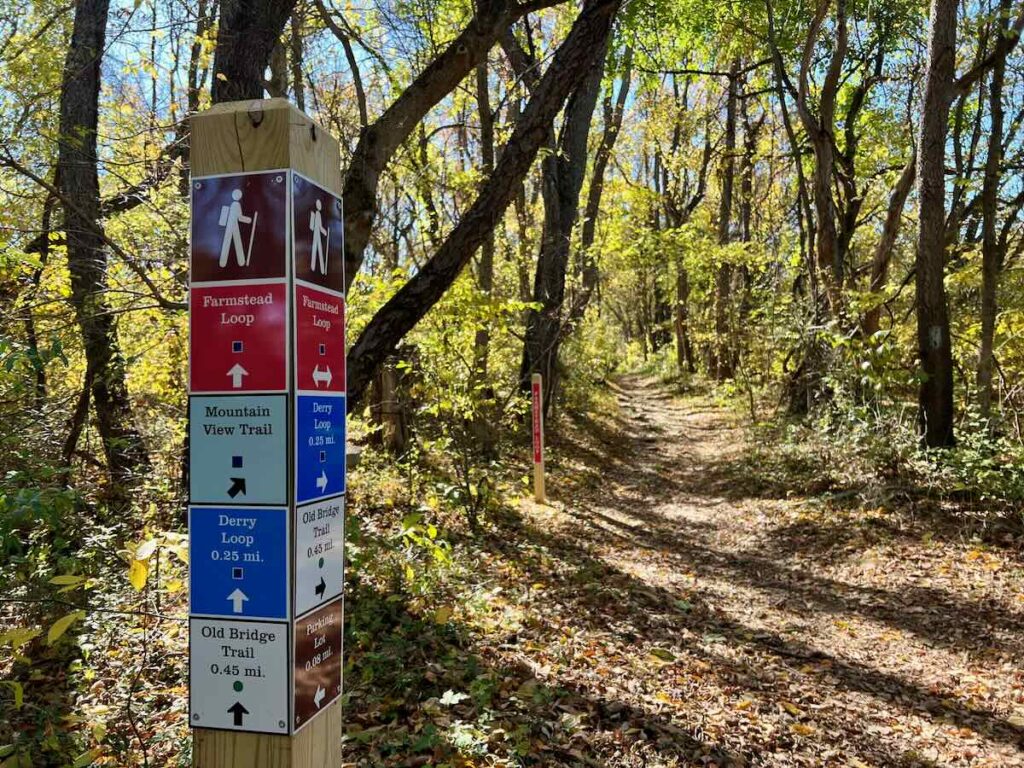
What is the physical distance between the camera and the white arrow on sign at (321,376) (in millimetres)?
1744

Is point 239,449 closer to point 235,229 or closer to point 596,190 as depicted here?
point 235,229

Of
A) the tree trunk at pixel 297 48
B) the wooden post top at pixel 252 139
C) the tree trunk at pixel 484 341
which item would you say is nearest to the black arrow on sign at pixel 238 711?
the wooden post top at pixel 252 139

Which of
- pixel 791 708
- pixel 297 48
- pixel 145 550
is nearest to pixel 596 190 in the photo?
pixel 297 48

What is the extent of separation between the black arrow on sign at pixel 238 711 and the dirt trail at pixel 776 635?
7.69 ft

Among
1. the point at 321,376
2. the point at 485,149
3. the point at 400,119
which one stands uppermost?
the point at 485,149

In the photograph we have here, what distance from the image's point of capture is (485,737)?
345cm

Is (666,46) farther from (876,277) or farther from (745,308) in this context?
(745,308)

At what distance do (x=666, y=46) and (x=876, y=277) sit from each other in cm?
544

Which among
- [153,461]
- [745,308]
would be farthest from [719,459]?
[153,461]

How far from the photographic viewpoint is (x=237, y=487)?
1683 millimetres

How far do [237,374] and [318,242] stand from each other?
15.9 inches

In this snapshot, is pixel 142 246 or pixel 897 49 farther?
pixel 897 49

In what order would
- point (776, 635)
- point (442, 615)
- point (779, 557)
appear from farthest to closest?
point (779, 557), point (776, 635), point (442, 615)

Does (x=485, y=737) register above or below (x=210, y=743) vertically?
below
